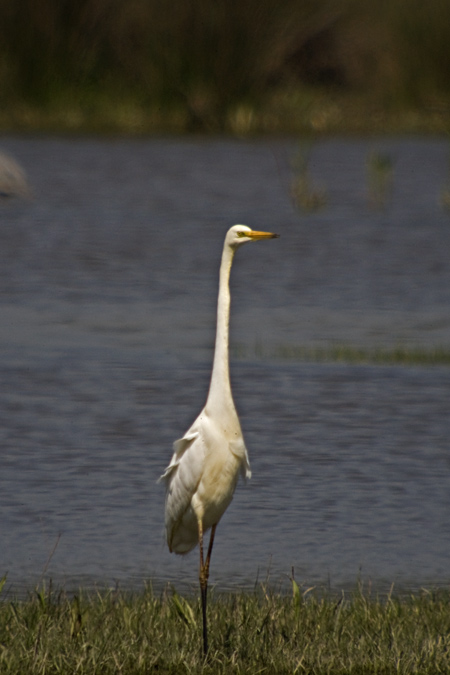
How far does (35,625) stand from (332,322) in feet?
22.9

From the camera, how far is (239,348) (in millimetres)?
11008

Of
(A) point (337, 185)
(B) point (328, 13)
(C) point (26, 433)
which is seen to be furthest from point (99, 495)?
(B) point (328, 13)

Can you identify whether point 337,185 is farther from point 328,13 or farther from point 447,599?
point 447,599

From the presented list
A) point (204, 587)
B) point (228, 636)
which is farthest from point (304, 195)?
point (228, 636)

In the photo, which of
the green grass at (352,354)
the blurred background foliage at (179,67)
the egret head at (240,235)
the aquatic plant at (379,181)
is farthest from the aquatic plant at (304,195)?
the egret head at (240,235)

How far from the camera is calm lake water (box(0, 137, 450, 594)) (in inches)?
258

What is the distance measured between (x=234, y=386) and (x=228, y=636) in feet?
15.5

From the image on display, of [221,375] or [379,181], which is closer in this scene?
[221,375]

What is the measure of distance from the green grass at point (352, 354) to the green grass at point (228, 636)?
199 inches

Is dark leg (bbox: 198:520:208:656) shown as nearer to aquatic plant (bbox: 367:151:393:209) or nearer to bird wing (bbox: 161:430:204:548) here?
bird wing (bbox: 161:430:204:548)

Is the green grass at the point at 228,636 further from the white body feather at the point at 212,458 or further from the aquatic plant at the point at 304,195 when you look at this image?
the aquatic plant at the point at 304,195

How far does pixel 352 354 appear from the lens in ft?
35.2

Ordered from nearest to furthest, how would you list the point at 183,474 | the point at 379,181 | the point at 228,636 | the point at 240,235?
1. the point at 228,636
2. the point at 183,474
3. the point at 240,235
4. the point at 379,181

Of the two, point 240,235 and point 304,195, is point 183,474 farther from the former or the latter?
point 304,195
